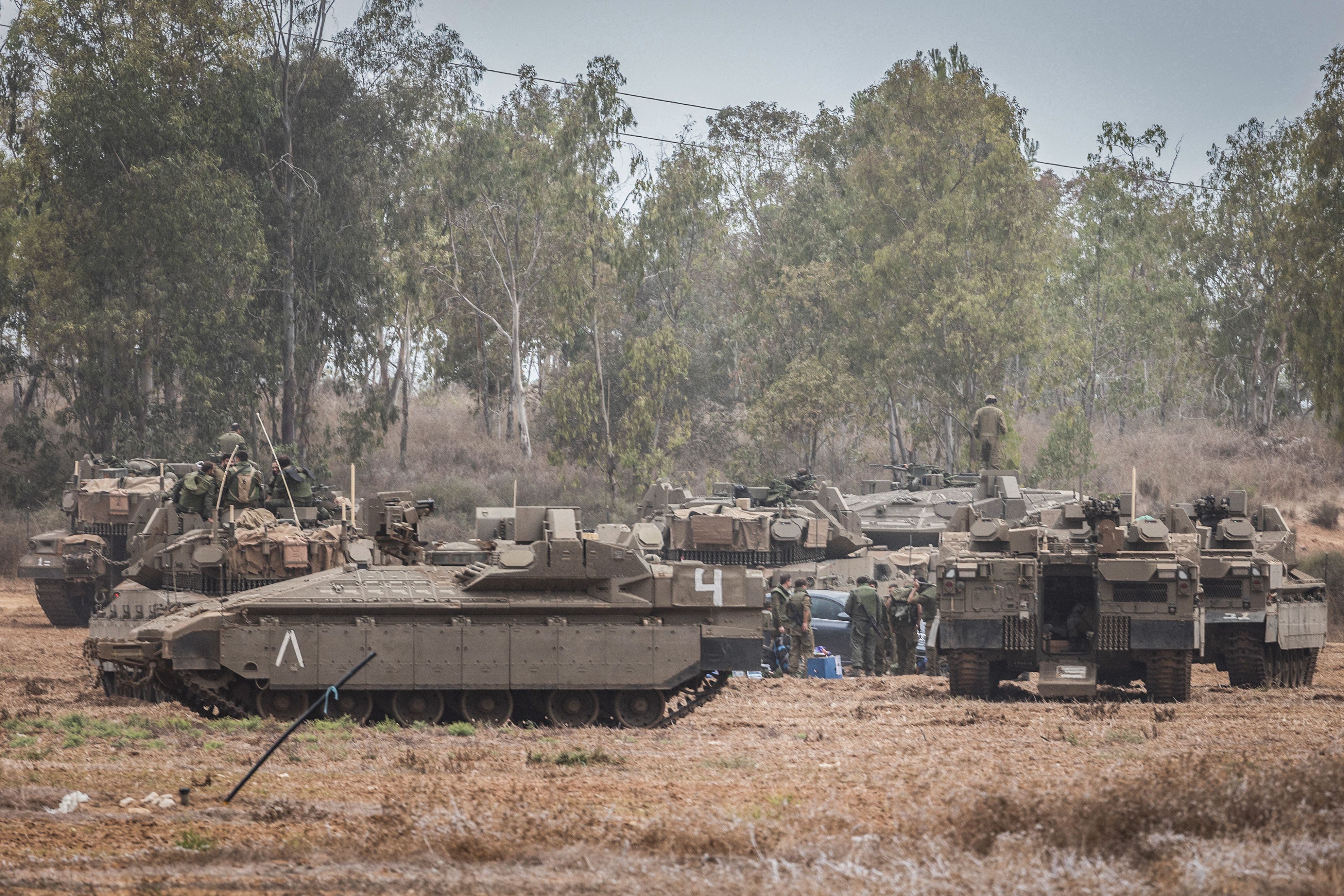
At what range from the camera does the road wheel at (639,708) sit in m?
13.4

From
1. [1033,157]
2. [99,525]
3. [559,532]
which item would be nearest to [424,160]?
[1033,157]

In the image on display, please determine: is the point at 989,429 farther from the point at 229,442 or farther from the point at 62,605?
the point at 62,605

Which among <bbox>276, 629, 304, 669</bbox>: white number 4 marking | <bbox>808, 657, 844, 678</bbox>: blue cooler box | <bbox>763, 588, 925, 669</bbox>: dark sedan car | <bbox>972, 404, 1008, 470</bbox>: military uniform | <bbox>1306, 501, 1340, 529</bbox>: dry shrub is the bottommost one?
<bbox>808, 657, 844, 678</bbox>: blue cooler box

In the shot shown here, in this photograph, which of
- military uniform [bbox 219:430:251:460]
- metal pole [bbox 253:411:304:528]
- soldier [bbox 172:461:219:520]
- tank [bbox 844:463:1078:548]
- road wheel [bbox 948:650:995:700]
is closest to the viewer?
road wheel [bbox 948:650:995:700]

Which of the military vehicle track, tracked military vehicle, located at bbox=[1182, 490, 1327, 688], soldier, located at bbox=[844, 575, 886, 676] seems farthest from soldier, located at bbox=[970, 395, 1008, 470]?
the military vehicle track

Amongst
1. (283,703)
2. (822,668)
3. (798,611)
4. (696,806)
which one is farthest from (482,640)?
(822,668)

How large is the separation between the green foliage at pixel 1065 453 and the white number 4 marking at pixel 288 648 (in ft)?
101

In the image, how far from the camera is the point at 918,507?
88.3ft

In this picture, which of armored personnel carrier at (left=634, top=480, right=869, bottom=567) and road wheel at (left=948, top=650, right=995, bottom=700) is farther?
armored personnel carrier at (left=634, top=480, right=869, bottom=567)

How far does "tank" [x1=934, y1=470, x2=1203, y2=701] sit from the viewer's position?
15.0 metres

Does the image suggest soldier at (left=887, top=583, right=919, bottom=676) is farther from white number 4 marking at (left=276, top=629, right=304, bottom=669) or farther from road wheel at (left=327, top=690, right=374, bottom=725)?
white number 4 marking at (left=276, top=629, right=304, bottom=669)

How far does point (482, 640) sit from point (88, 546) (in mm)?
14151

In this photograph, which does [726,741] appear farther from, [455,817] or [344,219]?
[344,219]

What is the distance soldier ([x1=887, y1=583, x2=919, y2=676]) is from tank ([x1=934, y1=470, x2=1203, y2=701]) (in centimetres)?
348
